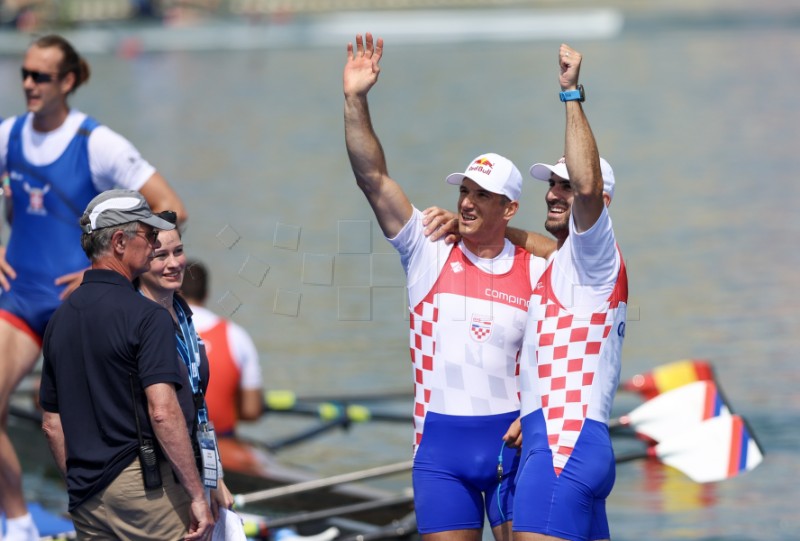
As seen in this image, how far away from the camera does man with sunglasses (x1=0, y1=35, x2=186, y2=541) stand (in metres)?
6.62

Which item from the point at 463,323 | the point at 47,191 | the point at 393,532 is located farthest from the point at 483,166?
the point at 393,532

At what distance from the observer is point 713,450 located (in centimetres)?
754

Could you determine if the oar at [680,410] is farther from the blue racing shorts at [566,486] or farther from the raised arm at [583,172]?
the raised arm at [583,172]

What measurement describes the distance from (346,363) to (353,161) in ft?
26.4

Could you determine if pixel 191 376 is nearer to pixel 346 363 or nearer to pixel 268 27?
pixel 346 363

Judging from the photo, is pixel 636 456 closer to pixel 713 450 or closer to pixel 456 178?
pixel 713 450

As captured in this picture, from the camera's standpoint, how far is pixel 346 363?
13336mm

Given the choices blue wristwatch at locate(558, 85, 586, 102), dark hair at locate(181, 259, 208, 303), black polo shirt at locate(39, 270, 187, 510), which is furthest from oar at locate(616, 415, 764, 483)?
black polo shirt at locate(39, 270, 187, 510)

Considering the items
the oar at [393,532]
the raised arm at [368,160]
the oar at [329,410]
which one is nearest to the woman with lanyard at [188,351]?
the raised arm at [368,160]

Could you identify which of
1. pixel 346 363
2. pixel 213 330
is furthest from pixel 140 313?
pixel 346 363

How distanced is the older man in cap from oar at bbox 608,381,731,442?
3.67 meters

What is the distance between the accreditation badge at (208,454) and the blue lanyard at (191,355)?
0.04 m

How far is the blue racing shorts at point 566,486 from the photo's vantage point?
4918 mm

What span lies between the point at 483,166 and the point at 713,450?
9.49 ft
